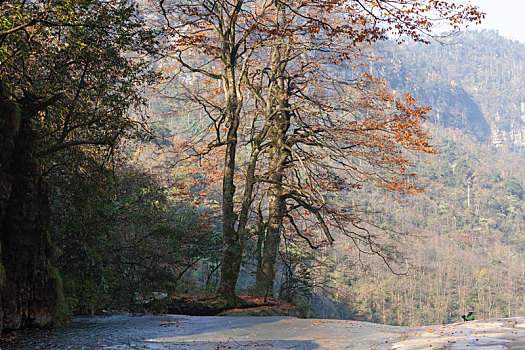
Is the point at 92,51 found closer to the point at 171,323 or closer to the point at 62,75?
the point at 62,75

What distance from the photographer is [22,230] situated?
639 cm

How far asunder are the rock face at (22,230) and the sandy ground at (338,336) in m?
1.75

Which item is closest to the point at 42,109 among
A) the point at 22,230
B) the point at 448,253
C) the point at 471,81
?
the point at 22,230

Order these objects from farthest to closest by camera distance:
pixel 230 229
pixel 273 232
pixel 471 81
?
1. pixel 471 81
2. pixel 273 232
3. pixel 230 229

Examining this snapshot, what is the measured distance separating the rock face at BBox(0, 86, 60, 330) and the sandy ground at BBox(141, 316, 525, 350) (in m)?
1.75

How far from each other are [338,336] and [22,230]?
4919 millimetres

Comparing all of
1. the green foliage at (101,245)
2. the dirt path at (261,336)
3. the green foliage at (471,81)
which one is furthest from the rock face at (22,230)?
the green foliage at (471,81)

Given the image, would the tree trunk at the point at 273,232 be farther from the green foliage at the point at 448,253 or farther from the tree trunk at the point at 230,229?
the green foliage at the point at 448,253

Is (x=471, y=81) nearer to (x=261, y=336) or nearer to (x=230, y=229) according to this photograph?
(x=230, y=229)

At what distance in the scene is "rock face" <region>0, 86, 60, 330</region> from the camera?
20.0 feet

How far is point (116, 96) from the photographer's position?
859 cm

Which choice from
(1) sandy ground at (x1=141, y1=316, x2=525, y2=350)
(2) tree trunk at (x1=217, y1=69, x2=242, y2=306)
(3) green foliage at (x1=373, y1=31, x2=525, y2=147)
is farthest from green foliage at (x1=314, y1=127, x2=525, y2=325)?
(3) green foliage at (x1=373, y1=31, x2=525, y2=147)

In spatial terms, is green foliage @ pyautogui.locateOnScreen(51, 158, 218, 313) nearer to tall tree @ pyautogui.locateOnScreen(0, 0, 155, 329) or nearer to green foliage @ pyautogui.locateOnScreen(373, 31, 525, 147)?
tall tree @ pyautogui.locateOnScreen(0, 0, 155, 329)

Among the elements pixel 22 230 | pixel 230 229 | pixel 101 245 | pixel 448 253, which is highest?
pixel 230 229
